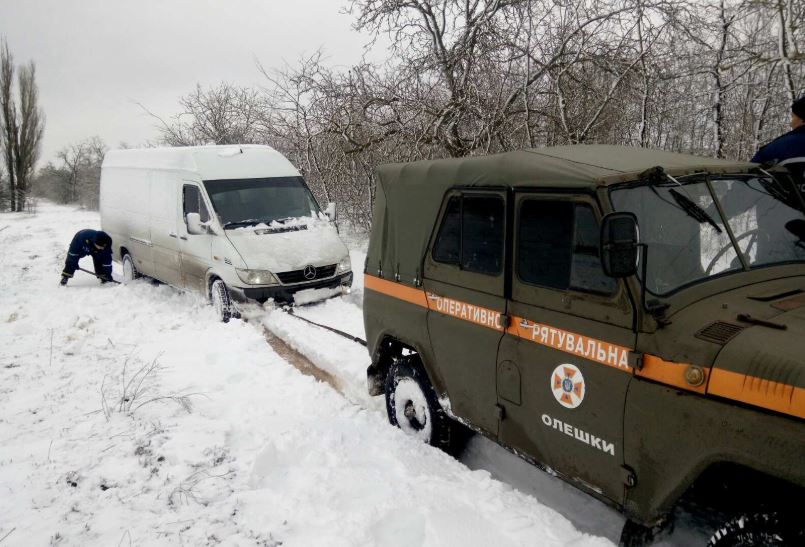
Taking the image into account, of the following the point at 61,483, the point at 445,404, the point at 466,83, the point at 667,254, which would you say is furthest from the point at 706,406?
the point at 466,83

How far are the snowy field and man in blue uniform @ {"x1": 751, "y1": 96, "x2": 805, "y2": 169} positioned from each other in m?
2.88

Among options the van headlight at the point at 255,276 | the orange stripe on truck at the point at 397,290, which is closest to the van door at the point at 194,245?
the van headlight at the point at 255,276

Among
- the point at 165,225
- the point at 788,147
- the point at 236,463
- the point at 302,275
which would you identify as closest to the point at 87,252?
the point at 165,225

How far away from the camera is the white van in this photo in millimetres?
8102

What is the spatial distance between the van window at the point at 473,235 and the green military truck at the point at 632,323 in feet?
0.04

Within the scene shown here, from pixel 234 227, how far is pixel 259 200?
31.7 inches

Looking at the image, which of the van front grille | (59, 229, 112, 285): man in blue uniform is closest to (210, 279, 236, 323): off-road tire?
the van front grille

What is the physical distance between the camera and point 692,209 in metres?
2.88

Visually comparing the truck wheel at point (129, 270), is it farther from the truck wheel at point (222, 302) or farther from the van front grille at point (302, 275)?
the van front grille at point (302, 275)

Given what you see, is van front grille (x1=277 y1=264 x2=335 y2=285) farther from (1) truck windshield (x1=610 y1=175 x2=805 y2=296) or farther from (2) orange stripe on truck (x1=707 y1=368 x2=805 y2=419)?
(2) orange stripe on truck (x1=707 y1=368 x2=805 y2=419)

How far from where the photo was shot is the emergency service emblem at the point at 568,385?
293cm

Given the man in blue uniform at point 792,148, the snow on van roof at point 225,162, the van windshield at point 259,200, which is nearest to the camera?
the man in blue uniform at point 792,148

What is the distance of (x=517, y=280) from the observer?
329cm

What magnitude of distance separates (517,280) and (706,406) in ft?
4.16
